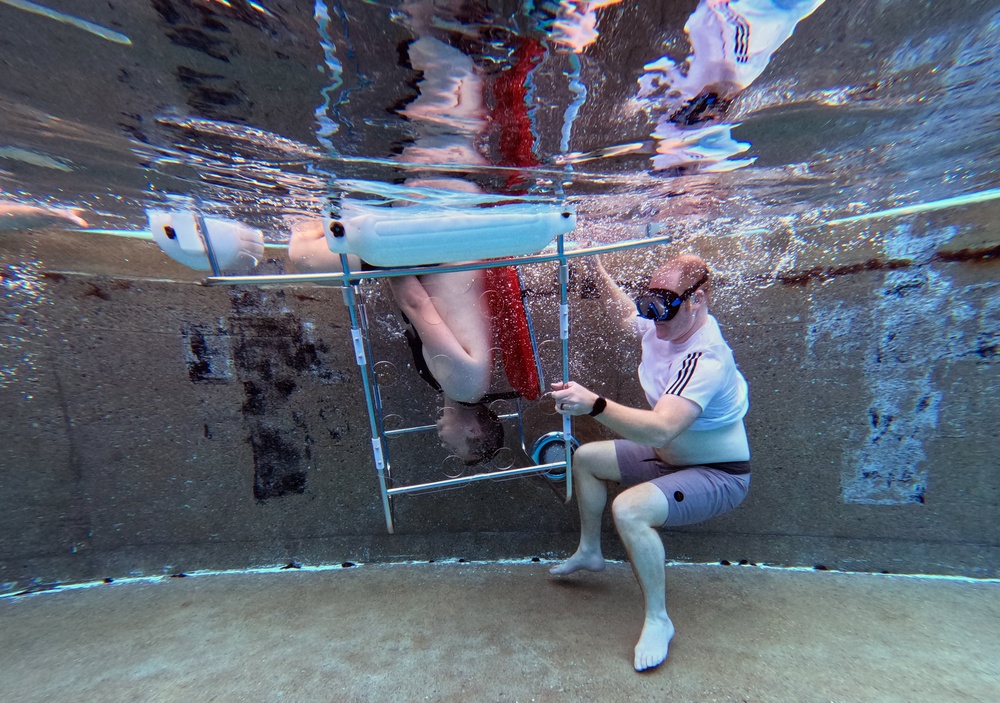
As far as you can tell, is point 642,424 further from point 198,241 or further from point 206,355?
point 206,355

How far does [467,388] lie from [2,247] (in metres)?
3.74

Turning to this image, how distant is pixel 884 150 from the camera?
284 centimetres

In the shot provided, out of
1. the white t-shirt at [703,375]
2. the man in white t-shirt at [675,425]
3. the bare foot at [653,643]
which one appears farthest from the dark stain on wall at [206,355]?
the bare foot at [653,643]

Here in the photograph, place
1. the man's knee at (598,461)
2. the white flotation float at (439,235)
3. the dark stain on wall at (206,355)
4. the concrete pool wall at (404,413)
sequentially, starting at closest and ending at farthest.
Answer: the white flotation float at (439,235)
the man's knee at (598,461)
the concrete pool wall at (404,413)
the dark stain on wall at (206,355)

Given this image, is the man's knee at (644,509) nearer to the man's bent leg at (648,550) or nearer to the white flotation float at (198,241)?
the man's bent leg at (648,550)

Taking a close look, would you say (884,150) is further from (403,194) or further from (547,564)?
(547,564)

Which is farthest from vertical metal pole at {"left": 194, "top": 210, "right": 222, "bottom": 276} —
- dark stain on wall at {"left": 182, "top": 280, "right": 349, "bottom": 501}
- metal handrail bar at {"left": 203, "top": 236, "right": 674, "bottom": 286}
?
dark stain on wall at {"left": 182, "top": 280, "right": 349, "bottom": 501}

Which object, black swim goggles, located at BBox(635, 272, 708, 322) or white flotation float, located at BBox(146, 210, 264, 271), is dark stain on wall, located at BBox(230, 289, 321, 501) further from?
black swim goggles, located at BBox(635, 272, 708, 322)

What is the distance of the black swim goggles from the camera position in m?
2.23

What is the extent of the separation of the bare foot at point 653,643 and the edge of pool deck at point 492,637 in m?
0.06

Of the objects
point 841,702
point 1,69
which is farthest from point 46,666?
point 841,702

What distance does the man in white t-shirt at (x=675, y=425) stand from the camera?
82.5 inches

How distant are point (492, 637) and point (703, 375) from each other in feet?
6.44

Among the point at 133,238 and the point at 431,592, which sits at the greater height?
the point at 133,238
